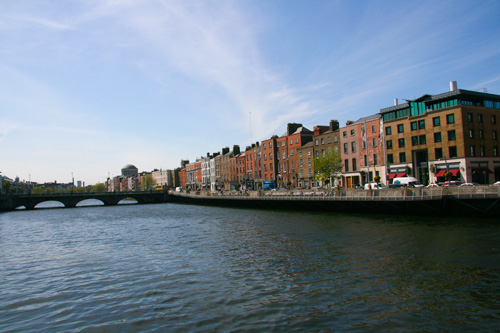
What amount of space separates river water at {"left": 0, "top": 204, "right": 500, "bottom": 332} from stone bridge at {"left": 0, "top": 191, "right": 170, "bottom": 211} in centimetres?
8683

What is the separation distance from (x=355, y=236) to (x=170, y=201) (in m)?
112

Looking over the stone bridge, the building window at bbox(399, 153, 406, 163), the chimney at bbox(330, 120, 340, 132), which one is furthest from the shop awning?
the stone bridge

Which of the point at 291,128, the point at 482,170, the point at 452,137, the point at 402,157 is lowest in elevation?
the point at 482,170

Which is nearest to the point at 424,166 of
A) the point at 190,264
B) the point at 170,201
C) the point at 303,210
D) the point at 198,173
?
the point at 303,210

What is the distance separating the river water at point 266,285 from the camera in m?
12.4

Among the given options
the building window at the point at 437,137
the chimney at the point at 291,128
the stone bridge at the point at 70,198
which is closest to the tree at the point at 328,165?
the building window at the point at 437,137

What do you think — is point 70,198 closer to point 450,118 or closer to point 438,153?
point 438,153

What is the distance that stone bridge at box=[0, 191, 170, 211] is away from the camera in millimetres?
101375

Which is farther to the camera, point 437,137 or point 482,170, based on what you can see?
point 437,137

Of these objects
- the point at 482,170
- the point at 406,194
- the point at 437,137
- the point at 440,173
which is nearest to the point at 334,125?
the point at 437,137

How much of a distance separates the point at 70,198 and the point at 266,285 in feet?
373

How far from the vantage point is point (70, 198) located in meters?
114

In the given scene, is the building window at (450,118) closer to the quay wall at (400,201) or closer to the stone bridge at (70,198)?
the quay wall at (400,201)

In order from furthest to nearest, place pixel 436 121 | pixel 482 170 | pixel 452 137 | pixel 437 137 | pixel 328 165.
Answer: pixel 328 165 < pixel 436 121 < pixel 437 137 < pixel 452 137 < pixel 482 170
